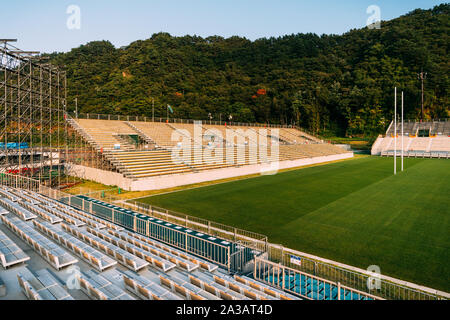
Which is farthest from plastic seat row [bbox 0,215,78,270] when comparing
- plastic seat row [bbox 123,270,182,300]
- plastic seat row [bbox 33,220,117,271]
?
plastic seat row [bbox 123,270,182,300]

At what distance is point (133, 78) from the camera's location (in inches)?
2625

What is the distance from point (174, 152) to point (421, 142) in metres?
43.2

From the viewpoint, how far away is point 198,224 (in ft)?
35.7

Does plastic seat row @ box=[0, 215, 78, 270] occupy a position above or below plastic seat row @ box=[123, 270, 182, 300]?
above

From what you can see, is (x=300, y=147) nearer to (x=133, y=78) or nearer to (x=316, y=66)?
(x=133, y=78)

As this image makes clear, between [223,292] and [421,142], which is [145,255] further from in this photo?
[421,142]

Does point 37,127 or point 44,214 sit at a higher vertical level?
point 37,127

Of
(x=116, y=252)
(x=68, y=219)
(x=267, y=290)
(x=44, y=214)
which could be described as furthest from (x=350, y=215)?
(x=44, y=214)

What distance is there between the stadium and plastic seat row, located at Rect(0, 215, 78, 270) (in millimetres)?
42

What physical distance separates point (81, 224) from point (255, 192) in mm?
11196

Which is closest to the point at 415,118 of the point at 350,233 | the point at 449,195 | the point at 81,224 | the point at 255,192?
the point at 449,195

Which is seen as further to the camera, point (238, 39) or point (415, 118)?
point (238, 39)

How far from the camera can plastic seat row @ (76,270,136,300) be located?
4.28 m

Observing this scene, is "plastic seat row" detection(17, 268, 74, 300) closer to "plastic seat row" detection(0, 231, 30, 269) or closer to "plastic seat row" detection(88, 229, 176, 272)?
"plastic seat row" detection(0, 231, 30, 269)
